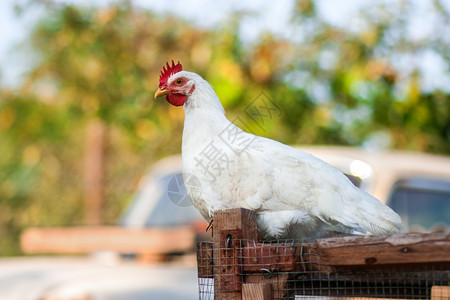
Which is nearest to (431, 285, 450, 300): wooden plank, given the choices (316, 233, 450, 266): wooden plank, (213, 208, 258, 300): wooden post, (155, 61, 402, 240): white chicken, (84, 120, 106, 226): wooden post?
(155, 61, 402, 240): white chicken

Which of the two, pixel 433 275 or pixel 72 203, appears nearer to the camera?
pixel 433 275

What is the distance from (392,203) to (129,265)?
2231mm

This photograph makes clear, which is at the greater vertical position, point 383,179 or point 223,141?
point 383,179

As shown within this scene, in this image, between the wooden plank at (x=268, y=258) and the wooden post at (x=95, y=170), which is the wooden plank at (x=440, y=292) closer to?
the wooden plank at (x=268, y=258)

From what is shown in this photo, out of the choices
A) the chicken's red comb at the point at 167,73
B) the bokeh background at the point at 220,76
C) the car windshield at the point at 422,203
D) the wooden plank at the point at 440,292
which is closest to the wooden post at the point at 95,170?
the bokeh background at the point at 220,76

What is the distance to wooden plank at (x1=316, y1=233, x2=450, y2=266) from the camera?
1.77m

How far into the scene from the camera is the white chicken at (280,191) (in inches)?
94.4

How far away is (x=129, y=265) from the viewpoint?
476 cm

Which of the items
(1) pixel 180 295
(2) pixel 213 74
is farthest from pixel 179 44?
(1) pixel 180 295

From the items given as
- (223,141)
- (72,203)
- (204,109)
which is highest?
(72,203)

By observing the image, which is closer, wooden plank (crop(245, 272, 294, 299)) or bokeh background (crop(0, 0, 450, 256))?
wooden plank (crop(245, 272, 294, 299))

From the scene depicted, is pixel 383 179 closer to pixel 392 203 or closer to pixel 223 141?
pixel 392 203

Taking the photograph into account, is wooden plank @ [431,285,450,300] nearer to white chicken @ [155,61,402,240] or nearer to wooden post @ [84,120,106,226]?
white chicken @ [155,61,402,240]

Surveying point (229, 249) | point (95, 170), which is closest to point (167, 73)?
point (229, 249)
